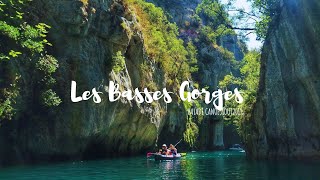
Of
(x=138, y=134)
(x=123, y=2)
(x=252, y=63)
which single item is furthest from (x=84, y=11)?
(x=252, y=63)

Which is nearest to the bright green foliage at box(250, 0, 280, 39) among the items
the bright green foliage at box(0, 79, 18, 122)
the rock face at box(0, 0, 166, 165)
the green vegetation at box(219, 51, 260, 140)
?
the green vegetation at box(219, 51, 260, 140)

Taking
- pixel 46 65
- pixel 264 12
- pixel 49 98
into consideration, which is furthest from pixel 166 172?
pixel 264 12

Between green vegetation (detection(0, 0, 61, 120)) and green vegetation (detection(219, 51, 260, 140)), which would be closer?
green vegetation (detection(0, 0, 61, 120))

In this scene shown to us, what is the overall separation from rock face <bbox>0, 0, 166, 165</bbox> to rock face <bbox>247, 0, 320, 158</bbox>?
1148 cm

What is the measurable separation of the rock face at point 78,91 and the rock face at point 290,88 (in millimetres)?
11482

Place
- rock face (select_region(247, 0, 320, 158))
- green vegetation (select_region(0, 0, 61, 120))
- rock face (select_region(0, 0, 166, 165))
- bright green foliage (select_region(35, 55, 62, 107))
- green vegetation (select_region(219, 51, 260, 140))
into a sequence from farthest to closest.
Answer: green vegetation (select_region(219, 51, 260, 140)) → rock face (select_region(0, 0, 166, 165)) → bright green foliage (select_region(35, 55, 62, 107)) → green vegetation (select_region(0, 0, 61, 120)) → rock face (select_region(247, 0, 320, 158))

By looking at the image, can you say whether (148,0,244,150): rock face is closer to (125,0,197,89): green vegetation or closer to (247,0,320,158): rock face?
(125,0,197,89): green vegetation

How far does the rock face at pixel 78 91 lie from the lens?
2634 centimetres

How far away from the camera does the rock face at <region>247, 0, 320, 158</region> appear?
22.4 meters

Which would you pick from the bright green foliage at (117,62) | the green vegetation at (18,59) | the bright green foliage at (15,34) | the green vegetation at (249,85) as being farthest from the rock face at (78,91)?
the green vegetation at (249,85)

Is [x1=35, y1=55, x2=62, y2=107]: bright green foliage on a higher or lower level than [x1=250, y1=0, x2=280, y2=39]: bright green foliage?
lower

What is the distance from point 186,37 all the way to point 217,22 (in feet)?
128

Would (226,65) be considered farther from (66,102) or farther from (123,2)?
(66,102)

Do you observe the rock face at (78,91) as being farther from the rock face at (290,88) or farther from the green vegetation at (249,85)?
the rock face at (290,88)
